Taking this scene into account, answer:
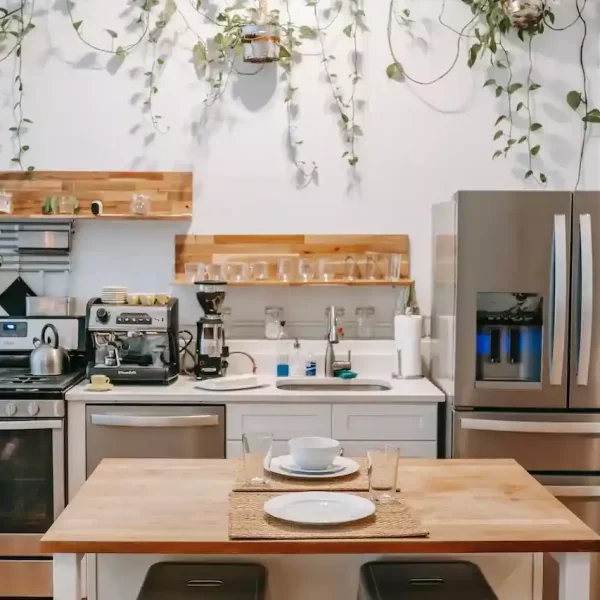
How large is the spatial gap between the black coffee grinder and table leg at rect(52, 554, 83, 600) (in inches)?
81.9

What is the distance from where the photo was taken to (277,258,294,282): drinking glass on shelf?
4.13 metres

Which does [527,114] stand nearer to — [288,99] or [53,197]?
[288,99]

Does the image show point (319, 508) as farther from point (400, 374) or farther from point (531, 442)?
point (400, 374)

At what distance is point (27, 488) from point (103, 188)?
58.3 inches

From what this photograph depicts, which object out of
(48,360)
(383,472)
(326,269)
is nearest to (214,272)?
(326,269)

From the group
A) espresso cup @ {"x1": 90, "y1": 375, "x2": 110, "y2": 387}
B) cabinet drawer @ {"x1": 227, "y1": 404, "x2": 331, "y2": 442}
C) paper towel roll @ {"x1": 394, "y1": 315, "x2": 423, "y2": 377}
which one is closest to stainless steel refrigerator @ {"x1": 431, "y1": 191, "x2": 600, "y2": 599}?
paper towel roll @ {"x1": 394, "y1": 315, "x2": 423, "y2": 377}

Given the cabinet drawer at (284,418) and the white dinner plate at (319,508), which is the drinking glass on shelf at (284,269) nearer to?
the cabinet drawer at (284,418)

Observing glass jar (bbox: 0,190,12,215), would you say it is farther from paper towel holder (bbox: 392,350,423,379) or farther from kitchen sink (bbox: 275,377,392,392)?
paper towel holder (bbox: 392,350,423,379)

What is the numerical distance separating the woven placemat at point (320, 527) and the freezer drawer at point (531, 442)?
1558 mm

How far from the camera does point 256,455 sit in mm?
Result: 2139

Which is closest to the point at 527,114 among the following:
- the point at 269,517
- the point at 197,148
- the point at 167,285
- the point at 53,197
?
the point at 197,148

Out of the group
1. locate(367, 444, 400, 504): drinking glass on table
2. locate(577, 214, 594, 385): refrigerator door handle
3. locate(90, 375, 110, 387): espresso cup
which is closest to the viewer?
locate(367, 444, 400, 504): drinking glass on table

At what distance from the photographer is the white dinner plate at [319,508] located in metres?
1.90

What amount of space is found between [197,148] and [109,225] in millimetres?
579
